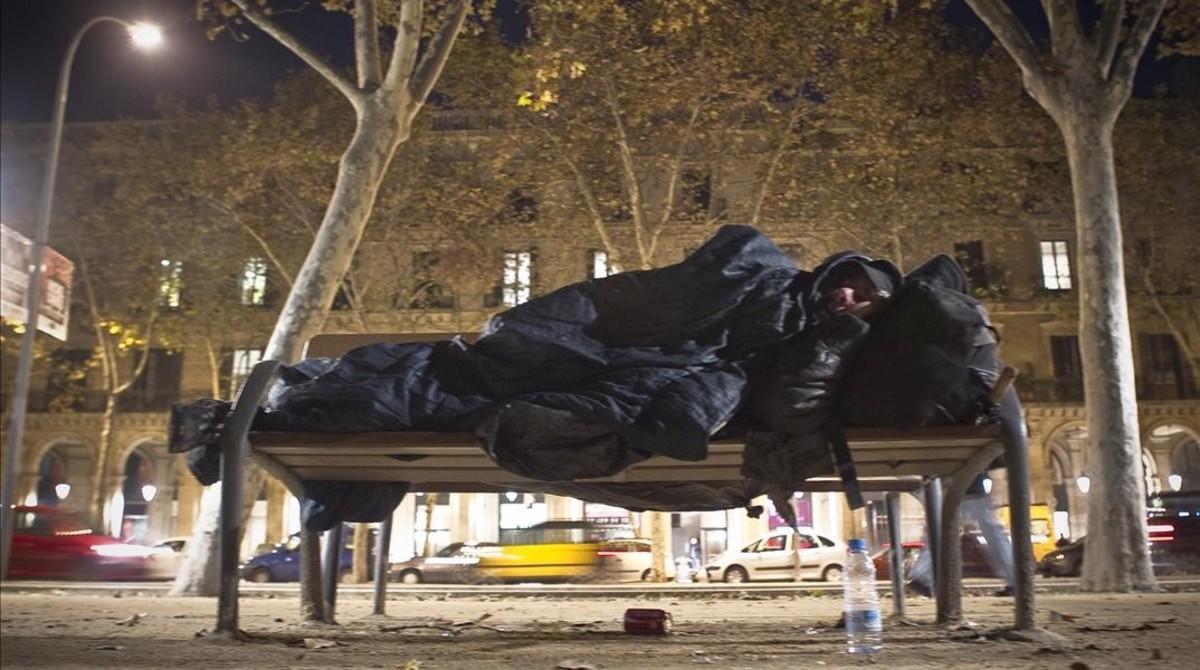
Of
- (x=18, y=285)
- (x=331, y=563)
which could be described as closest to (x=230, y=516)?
(x=331, y=563)

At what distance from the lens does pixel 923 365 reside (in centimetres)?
319

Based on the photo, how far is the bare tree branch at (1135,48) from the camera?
12383 millimetres

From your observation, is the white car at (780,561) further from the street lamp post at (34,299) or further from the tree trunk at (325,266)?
the street lamp post at (34,299)

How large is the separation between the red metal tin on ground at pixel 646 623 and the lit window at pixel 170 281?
88.7 ft

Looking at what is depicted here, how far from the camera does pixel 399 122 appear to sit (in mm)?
12930

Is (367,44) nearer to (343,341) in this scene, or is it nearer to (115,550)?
(343,341)

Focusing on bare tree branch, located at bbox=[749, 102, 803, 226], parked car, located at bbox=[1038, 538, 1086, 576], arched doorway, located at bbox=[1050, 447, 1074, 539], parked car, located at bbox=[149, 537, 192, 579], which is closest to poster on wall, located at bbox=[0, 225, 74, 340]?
bare tree branch, located at bbox=[749, 102, 803, 226]

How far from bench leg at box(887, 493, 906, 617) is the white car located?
1956 cm

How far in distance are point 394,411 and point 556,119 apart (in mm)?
18832

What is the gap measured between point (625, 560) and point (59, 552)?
1198 cm

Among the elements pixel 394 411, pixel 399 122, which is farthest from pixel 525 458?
pixel 399 122

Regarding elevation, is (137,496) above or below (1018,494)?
above

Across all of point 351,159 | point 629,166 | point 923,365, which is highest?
point 629,166

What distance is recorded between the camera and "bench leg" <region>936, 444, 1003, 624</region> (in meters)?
3.68
